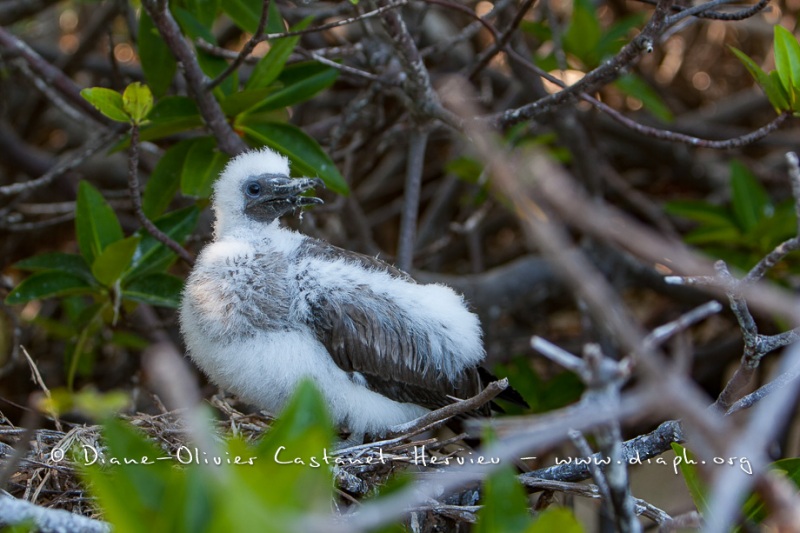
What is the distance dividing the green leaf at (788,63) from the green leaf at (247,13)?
4.24 ft

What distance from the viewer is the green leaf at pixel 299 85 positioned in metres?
2.43

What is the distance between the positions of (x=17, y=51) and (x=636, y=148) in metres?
2.61

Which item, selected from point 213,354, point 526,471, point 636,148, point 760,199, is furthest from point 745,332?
point 636,148

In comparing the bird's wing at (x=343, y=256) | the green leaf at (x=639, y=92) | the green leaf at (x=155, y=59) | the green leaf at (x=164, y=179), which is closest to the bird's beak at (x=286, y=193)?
the bird's wing at (x=343, y=256)

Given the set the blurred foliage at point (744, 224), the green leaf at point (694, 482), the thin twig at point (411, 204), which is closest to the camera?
the green leaf at point (694, 482)

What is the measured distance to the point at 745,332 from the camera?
1.67 m

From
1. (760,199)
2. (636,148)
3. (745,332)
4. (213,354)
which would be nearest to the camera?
(745,332)

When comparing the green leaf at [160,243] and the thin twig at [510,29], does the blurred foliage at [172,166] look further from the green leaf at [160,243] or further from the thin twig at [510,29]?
the thin twig at [510,29]

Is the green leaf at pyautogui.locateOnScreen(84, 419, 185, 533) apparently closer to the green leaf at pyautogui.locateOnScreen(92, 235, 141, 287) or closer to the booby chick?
the booby chick

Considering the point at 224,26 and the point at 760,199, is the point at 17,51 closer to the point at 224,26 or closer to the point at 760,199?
the point at 224,26

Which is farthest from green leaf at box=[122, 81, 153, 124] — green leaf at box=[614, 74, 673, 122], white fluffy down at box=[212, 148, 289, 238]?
green leaf at box=[614, 74, 673, 122]

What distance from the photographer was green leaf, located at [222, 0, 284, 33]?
98.2 inches

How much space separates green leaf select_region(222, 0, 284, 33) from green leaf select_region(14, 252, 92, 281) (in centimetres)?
79

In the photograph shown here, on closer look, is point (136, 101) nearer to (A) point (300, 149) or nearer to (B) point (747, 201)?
(A) point (300, 149)
